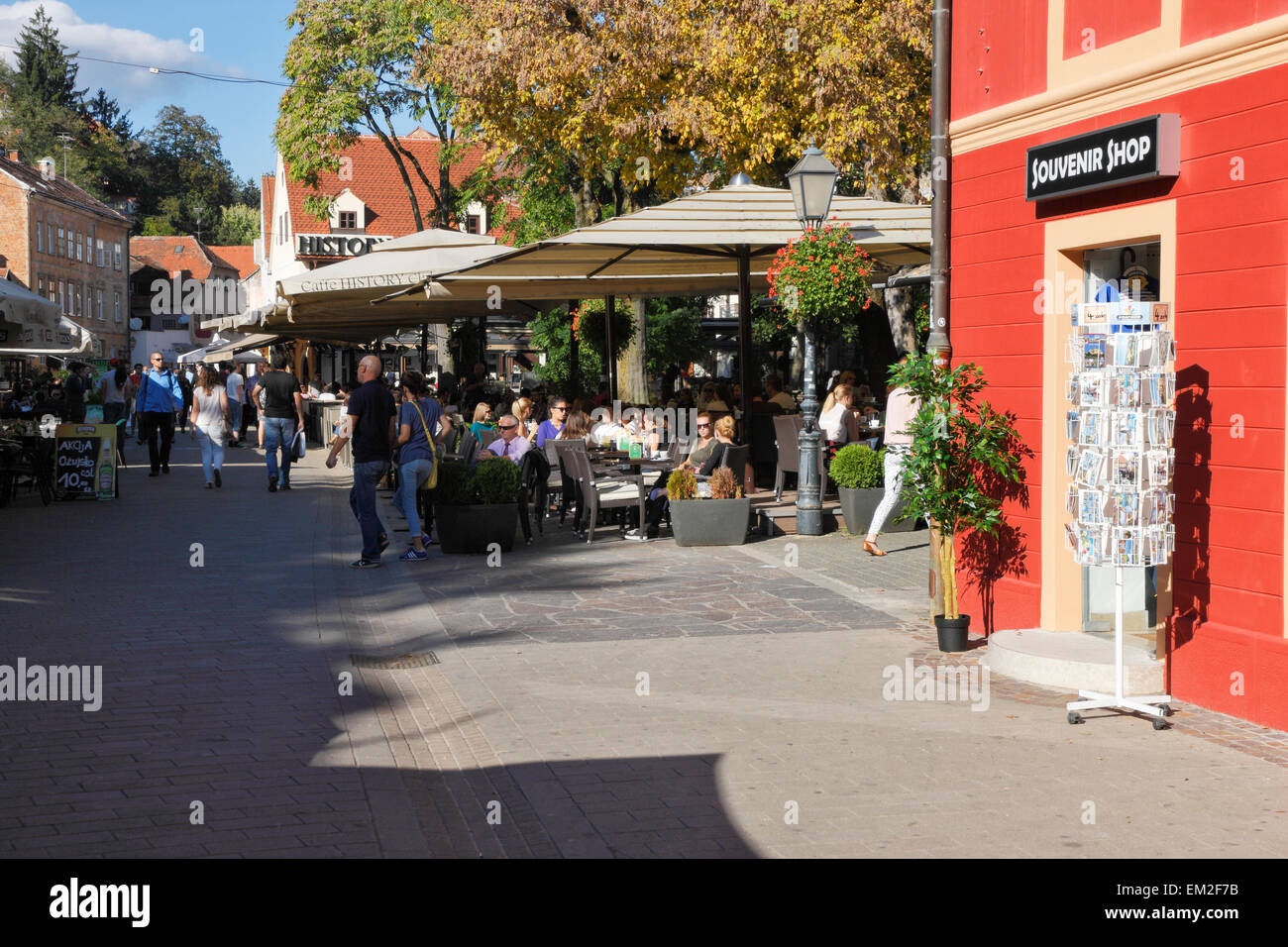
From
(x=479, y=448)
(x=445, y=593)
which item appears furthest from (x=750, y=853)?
(x=479, y=448)

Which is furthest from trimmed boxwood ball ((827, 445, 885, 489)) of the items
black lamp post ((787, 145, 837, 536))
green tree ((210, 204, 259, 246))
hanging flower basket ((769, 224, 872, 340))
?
green tree ((210, 204, 259, 246))

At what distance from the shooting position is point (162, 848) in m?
4.77

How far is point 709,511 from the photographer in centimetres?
1268

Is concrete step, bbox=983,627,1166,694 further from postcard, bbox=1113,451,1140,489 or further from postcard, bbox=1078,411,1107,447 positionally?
postcard, bbox=1078,411,1107,447

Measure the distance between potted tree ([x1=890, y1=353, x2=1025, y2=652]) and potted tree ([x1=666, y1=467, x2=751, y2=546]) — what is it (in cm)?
419

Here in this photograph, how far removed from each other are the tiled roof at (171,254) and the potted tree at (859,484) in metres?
88.5

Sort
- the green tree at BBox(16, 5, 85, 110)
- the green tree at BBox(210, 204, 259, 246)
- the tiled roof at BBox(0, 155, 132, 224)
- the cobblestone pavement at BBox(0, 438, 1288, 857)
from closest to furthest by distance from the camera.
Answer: the cobblestone pavement at BBox(0, 438, 1288, 857) < the tiled roof at BBox(0, 155, 132, 224) < the green tree at BBox(16, 5, 85, 110) < the green tree at BBox(210, 204, 259, 246)

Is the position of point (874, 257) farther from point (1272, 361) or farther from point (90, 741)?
point (90, 741)

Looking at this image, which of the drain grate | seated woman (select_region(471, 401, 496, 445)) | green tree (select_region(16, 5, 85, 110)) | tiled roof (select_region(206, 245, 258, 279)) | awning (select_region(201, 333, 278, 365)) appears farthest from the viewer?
tiled roof (select_region(206, 245, 258, 279))

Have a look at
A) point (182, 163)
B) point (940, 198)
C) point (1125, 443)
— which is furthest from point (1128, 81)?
point (182, 163)

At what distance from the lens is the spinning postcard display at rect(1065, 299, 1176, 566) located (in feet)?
22.1

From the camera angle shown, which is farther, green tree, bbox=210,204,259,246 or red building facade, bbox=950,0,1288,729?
green tree, bbox=210,204,259,246

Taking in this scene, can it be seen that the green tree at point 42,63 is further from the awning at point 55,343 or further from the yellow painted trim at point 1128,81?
the yellow painted trim at point 1128,81

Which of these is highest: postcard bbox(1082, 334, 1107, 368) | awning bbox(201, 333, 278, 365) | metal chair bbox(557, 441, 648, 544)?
awning bbox(201, 333, 278, 365)
